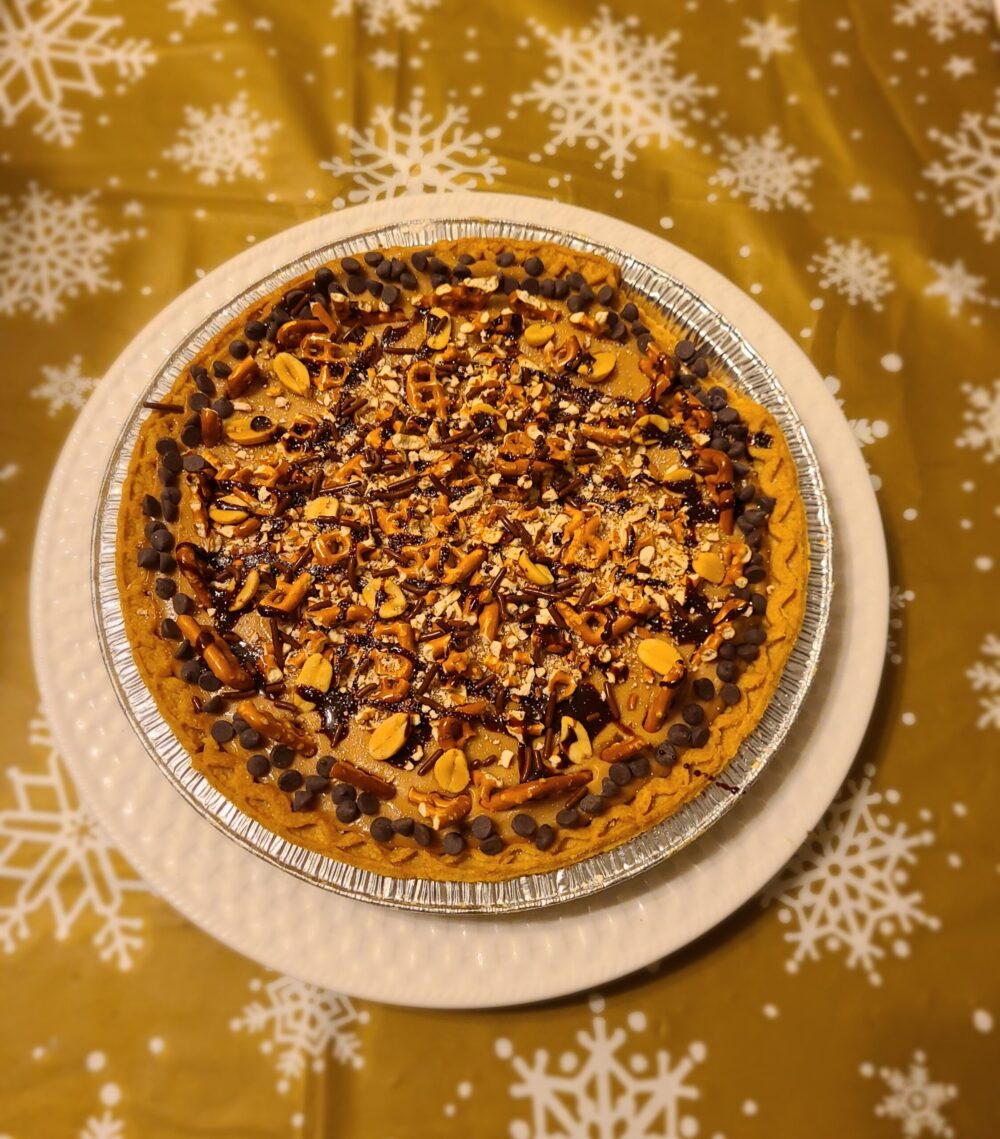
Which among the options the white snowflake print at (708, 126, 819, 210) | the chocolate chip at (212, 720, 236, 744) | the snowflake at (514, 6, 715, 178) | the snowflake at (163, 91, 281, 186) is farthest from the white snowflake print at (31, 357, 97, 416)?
the white snowflake print at (708, 126, 819, 210)

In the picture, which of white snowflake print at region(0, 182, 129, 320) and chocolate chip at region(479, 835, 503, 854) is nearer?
chocolate chip at region(479, 835, 503, 854)

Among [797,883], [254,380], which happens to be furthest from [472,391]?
[797,883]

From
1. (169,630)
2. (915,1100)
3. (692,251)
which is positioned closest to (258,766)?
(169,630)

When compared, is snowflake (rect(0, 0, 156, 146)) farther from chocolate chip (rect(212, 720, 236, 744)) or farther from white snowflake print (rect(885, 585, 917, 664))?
white snowflake print (rect(885, 585, 917, 664))

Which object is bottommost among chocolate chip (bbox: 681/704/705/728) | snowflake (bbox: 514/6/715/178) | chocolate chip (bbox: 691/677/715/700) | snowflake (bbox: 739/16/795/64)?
chocolate chip (bbox: 681/704/705/728)

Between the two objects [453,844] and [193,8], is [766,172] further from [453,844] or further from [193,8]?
[453,844]

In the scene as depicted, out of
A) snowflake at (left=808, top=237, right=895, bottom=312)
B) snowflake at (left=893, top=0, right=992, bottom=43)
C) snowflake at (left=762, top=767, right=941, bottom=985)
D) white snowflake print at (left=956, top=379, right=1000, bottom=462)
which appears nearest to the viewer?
snowflake at (left=762, top=767, right=941, bottom=985)
